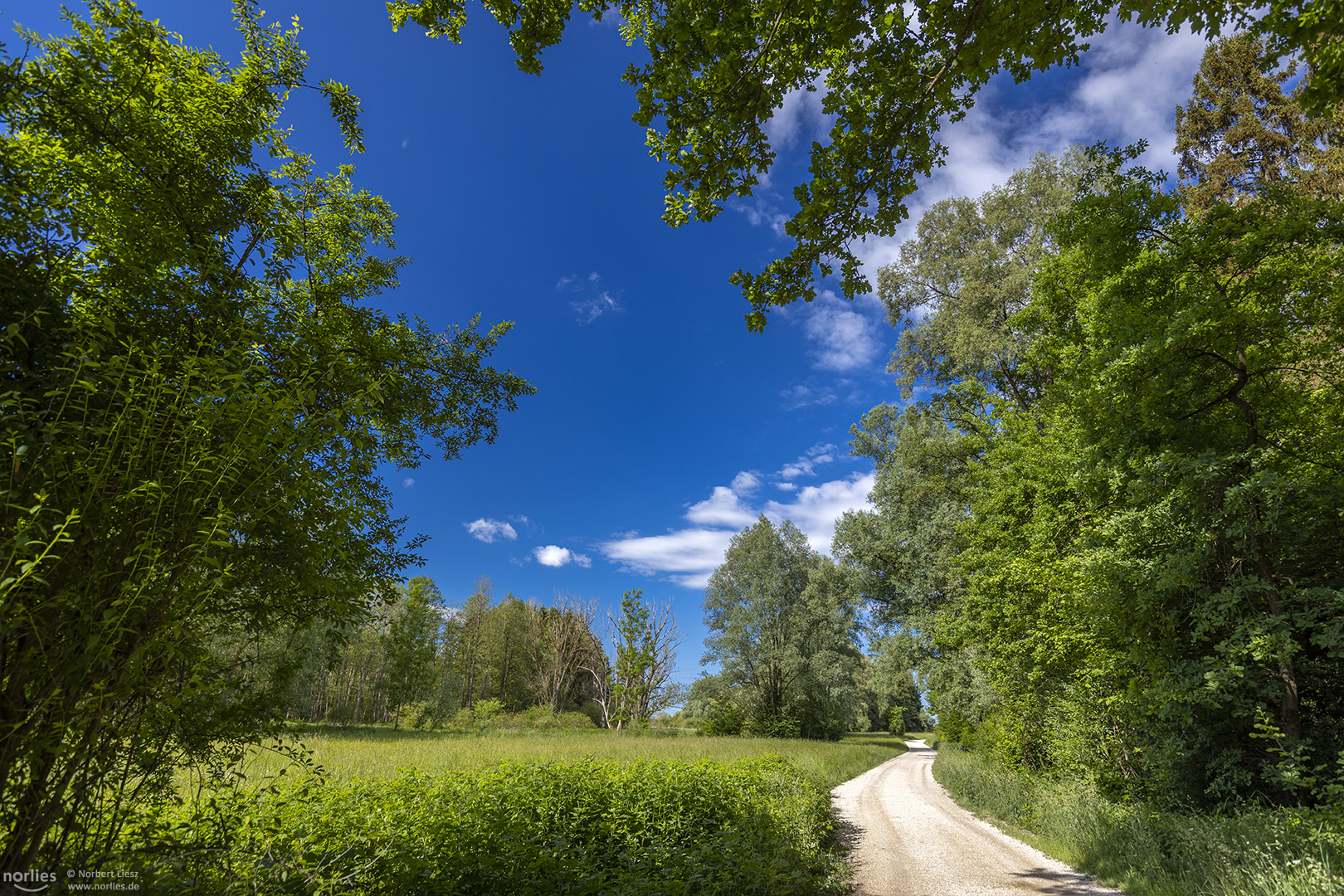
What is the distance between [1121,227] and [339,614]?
12.6 meters

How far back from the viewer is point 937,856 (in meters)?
8.54

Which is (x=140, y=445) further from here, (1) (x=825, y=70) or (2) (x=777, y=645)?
(2) (x=777, y=645)

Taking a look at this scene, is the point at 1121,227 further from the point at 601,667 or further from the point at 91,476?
the point at 601,667

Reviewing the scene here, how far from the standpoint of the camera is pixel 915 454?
62.7 ft

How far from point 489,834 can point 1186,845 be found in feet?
29.4

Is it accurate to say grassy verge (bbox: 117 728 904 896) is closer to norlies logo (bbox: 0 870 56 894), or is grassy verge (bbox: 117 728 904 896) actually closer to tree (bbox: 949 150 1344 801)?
norlies logo (bbox: 0 870 56 894)

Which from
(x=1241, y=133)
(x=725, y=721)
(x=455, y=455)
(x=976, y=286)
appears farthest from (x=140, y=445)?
(x=725, y=721)

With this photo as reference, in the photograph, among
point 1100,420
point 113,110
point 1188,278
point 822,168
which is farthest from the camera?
point 1100,420

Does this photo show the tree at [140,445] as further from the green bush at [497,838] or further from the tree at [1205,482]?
the tree at [1205,482]

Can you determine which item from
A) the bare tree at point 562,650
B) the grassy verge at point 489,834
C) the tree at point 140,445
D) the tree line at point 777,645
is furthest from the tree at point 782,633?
the tree at point 140,445

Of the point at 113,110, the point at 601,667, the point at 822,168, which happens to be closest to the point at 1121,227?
the point at 822,168

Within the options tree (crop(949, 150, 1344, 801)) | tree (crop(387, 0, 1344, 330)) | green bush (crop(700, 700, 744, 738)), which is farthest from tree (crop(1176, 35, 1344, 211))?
green bush (crop(700, 700, 744, 738))

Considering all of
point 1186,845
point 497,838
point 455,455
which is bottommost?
point 1186,845

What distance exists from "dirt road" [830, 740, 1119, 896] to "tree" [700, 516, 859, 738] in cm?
1604
